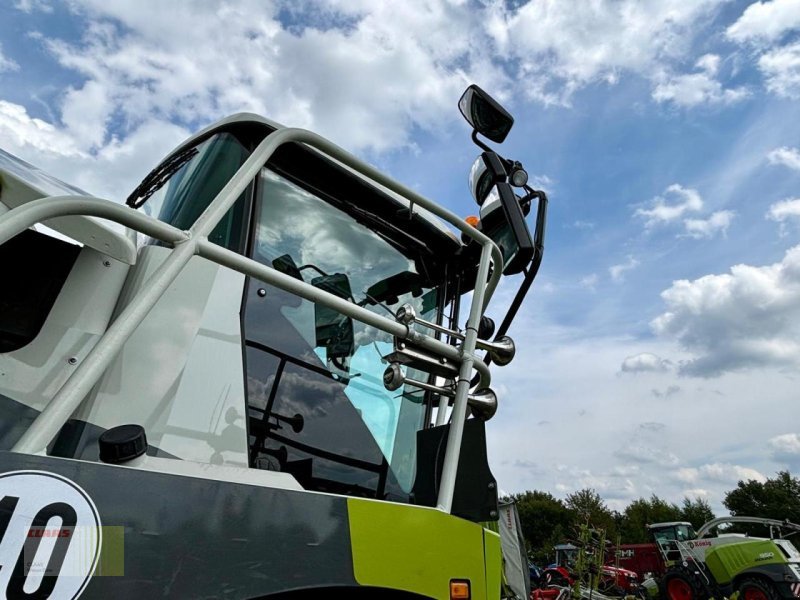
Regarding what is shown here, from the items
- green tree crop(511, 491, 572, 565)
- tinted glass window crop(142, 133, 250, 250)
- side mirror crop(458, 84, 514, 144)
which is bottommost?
tinted glass window crop(142, 133, 250, 250)

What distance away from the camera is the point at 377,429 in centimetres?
Result: 230

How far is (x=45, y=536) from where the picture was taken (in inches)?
43.1

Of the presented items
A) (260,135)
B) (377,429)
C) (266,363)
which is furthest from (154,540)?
(260,135)

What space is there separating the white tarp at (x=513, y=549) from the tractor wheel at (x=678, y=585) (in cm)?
1178

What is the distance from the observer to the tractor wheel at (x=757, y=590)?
38.7 feet

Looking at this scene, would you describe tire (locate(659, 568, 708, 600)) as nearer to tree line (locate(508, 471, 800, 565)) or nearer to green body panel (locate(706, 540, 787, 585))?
green body panel (locate(706, 540, 787, 585))

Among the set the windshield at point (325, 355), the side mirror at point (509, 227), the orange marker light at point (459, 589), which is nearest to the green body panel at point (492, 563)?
the orange marker light at point (459, 589)

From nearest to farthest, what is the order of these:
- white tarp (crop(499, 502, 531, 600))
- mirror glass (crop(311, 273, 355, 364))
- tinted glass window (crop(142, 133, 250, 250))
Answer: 1. tinted glass window (crop(142, 133, 250, 250))
2. mirror glass (crop(311, 273, 355, 364))
3. white tarp (crop(499, 502, 531, 600))

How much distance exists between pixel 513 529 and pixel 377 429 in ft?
9.68

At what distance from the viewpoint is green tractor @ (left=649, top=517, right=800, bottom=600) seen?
11.9 m

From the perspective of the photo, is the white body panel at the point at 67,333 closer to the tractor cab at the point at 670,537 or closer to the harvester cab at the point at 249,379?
the harvester cab at the point at 249,379

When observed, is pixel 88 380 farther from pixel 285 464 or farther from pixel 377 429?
pixel 377 429

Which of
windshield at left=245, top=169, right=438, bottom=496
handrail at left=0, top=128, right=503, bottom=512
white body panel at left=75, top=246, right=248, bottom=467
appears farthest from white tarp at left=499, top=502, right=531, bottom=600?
white body panel at left=75, top=246, right=248, bottom=467

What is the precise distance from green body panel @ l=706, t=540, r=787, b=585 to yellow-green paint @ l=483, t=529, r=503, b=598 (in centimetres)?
1409
